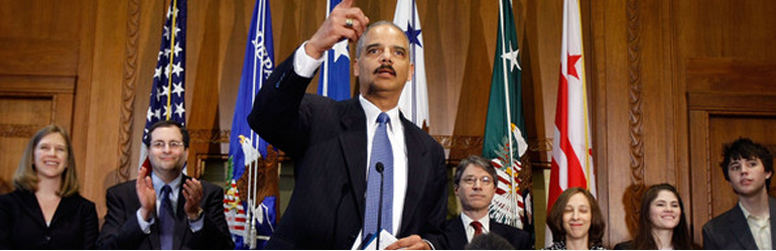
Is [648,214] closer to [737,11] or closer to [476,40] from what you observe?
[476,40]

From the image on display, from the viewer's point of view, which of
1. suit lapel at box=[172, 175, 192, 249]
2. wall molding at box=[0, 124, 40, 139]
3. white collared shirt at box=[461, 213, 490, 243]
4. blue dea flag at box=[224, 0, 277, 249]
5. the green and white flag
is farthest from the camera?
wall molding at box=[0, 124, 40, 139]

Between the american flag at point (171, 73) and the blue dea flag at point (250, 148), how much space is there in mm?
334

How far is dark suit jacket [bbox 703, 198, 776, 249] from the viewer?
3.51 m

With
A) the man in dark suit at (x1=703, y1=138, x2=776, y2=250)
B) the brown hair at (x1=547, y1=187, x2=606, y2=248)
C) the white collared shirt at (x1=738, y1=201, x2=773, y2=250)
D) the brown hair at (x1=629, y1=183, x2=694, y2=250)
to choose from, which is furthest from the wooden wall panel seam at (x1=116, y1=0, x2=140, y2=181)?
the white collared shirt at (x1=738, y1=201, x2=773, y2=250)

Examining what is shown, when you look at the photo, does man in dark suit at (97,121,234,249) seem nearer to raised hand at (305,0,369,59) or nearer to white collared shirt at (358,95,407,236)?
white collared shirt at (358,95,407,236)

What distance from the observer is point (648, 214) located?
3.59 meters

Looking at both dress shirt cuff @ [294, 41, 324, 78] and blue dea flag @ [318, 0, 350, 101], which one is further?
blue dea flag @ [318, 0, 350, 101]

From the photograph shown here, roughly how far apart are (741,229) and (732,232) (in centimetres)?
4

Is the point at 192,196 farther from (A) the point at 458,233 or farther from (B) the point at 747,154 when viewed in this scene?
(B) the point at 747,154

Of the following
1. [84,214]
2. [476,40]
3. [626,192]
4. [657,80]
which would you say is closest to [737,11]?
[657,80]

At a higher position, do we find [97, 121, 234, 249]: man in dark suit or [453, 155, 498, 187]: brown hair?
[453, 155, 498, 187]: brown hair

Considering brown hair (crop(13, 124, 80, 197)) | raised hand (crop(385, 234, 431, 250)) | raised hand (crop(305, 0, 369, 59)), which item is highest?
raised hand (crop(305, 0, 369, 59))

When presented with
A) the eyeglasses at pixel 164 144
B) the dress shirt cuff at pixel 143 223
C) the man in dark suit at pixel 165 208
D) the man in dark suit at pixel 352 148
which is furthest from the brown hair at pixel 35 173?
the man in dark suit at pixel 352 148

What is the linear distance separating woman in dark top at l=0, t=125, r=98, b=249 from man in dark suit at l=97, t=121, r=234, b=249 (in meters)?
0.21
